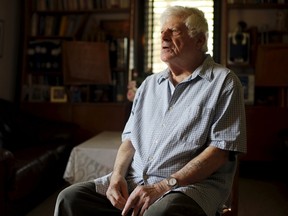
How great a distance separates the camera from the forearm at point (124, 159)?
1595 mm

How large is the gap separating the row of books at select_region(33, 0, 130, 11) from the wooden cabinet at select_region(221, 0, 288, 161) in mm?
1111

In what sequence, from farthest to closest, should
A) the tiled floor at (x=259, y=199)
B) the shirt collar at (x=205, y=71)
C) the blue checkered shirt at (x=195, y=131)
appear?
1. the tiled floor at (x=259, y=199)
2. the shirt collar at (x=205, y=71)
3. the blue checkered shirt at (x=195, y=131)

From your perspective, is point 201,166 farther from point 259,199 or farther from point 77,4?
point 77,4

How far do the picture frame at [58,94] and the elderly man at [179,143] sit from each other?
98.2 inches

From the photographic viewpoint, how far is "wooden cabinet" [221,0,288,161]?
145 inches

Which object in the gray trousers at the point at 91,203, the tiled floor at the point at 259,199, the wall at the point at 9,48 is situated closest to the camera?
the gray trousers at the point at 91,203

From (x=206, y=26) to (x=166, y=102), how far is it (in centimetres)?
37

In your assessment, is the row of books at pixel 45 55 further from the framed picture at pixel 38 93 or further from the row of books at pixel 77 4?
the row of books at pixel 77 4

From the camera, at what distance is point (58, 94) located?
13.3ft

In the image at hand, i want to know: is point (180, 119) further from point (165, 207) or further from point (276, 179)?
point (276, 179)

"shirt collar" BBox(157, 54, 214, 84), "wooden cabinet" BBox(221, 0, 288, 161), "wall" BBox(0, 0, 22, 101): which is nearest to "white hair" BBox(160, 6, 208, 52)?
"shirt collar" BBox(157, 54, 214, 84)

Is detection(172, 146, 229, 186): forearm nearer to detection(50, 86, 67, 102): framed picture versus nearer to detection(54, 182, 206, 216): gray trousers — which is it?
detection(54, 182, 206, 216): gray trousers

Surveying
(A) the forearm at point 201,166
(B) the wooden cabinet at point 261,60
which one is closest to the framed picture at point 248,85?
(B) the wooden cabinet at point 261,60

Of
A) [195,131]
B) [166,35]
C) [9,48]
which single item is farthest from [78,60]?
[195,131]
